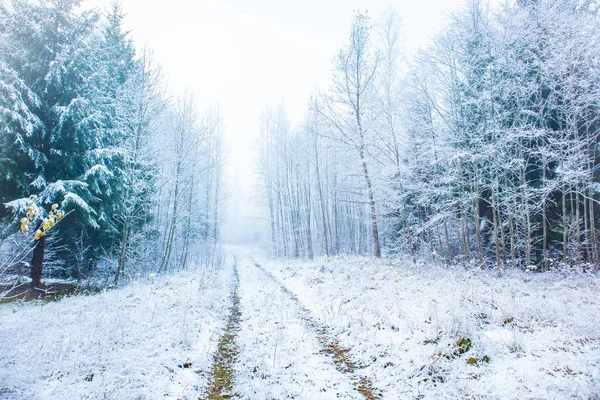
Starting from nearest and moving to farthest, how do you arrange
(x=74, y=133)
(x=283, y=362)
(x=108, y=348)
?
(x=283, y=362) → (x=108, y=348) → (x=74, y=133)

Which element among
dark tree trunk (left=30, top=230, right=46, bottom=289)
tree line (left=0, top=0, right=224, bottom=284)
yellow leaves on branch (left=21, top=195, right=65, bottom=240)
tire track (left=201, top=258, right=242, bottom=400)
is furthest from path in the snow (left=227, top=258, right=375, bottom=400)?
dark tree trunk (left=30, top=230, right=46, bottom=289)

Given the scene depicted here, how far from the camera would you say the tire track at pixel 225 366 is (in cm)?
424

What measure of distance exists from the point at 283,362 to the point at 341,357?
1147 millimetres

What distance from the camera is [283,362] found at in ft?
16.7

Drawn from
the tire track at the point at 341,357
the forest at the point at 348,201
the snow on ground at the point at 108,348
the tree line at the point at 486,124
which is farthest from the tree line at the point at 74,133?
the tree line at the point at 486,124

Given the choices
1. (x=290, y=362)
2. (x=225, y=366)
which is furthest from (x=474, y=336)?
(x=225, y=366)

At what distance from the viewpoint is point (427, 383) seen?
4.20 meters

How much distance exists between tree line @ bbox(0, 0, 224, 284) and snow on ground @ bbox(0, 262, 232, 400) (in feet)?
7.97

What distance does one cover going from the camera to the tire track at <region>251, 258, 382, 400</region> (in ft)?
13.9

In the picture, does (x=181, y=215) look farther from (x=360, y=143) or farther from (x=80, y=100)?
(x=360, y=143)

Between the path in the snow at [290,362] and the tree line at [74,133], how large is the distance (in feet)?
22.2

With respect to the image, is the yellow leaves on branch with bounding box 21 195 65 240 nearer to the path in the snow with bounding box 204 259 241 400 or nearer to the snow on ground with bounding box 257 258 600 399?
the path in the snow with bounding box 204 259 241 400

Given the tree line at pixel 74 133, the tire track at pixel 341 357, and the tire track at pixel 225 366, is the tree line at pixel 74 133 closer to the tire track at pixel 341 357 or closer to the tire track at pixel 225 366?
the tire track at pixel 225 366

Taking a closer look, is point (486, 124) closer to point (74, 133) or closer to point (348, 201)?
point (348, 201)
